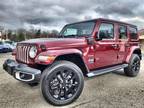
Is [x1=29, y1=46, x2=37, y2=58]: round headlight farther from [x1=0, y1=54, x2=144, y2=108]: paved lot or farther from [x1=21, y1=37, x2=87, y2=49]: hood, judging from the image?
[x1=0, y1=54, x2=144, y2=108]: paved lot


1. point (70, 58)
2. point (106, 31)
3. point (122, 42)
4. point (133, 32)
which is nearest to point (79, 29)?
point (106, 31)

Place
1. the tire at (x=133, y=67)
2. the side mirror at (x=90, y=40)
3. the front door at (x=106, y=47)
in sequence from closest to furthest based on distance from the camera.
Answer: the side mirror at (x=90, y=40) < the front door at (x=106, y=47) < the tire at (x=133, y=67)

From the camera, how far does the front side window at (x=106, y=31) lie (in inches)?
185

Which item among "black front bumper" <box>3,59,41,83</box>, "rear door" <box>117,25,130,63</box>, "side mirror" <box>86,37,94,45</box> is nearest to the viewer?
"black front bumper" <box>3,59,41,83</box>

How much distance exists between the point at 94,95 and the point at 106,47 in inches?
51.6

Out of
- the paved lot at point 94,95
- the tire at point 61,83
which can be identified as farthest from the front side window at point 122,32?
the tire at point 61,83

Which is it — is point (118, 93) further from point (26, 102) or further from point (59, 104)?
point (26, 102)

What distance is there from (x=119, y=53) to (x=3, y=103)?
3.41 metres

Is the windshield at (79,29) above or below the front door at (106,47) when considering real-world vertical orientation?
above

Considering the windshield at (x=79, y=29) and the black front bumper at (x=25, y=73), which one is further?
the windshield at (x=79, y=29)

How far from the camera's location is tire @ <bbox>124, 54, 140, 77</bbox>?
19.6 feet

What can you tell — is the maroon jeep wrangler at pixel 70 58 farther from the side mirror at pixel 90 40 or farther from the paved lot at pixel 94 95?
the paved lot at pixel 94 95

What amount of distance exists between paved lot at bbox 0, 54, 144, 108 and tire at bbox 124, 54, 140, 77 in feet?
1.25

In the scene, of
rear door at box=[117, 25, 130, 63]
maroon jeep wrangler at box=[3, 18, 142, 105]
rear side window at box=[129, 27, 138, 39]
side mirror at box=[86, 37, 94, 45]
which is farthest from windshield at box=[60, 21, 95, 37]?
rear side window at box=[129, 27, 138, 39]
